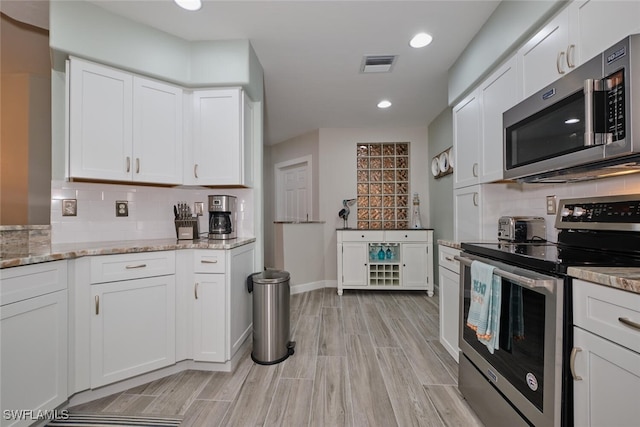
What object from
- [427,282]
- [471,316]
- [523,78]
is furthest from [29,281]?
[427,282]

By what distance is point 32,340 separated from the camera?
1.33 m

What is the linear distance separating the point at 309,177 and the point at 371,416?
3.58m

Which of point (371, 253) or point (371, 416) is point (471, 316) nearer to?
point (371, 416)

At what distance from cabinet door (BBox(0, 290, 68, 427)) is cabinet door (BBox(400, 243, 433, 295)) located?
3.47 metres

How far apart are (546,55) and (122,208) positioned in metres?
3.02

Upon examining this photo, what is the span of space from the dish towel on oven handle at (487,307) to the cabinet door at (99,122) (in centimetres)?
239

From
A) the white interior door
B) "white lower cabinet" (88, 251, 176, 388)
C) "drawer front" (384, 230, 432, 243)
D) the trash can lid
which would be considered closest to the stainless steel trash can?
the trash can lid

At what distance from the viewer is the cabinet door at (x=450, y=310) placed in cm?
194

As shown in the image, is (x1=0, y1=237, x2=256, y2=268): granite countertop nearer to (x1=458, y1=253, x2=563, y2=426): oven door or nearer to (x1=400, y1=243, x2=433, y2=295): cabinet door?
(x1=458, y1=253, x2=563, y2=426): oven door

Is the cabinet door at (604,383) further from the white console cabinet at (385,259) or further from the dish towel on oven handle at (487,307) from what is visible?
the white console cabinet at (385,259)

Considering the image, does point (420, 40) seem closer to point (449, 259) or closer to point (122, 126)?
point (449, 259)

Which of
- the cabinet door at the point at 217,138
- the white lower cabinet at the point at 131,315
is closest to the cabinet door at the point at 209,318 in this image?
the white lower cabinet at the point at 131,315

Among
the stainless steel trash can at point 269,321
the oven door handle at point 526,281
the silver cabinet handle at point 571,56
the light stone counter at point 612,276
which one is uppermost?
the silver cabinet handle at point 571,56

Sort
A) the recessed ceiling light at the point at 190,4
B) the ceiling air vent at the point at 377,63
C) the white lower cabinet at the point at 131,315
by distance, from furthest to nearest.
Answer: the ceiling air vent at the point at 377,63 < the recessed ceiling light at the point at 190,4 < the white lower cabinet at the point at 131,315
